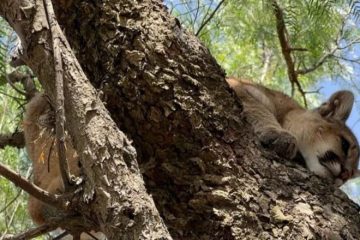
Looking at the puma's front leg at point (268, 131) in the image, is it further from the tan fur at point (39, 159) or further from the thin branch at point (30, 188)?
the thin branch at point (30, 188)

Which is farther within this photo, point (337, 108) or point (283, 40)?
point (337, 108)

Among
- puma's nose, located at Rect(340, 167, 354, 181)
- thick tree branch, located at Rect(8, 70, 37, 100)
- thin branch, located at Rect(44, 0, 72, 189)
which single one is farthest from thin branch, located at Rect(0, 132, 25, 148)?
thin branch, located at Rect(44, 0, 72, 189)

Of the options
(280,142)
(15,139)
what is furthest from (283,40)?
(15,139)

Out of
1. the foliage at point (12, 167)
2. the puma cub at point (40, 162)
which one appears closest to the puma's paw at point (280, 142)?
the puma cub at point (40, 162)

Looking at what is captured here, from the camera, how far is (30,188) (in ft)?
5.67

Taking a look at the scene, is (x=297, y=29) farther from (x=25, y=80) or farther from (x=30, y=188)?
(x=30, y=188)

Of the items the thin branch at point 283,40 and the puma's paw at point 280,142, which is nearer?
the puma's paw at point 280,142

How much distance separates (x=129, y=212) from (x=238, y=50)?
399 cm

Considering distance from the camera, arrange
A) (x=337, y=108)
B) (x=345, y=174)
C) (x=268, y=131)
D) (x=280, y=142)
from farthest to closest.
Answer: (x=337, y=108)
(x=345, y=174)
(x=268, y=131)
(x=280, y=142)

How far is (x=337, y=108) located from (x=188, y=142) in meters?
2.13

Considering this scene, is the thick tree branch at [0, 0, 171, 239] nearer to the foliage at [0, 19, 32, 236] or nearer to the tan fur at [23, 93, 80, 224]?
the tan fur at [23, 93, 80, 224]

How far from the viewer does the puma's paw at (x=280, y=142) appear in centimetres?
295

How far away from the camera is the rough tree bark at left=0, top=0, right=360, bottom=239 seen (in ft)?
7.08

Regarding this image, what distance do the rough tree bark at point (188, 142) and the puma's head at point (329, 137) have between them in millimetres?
1175
